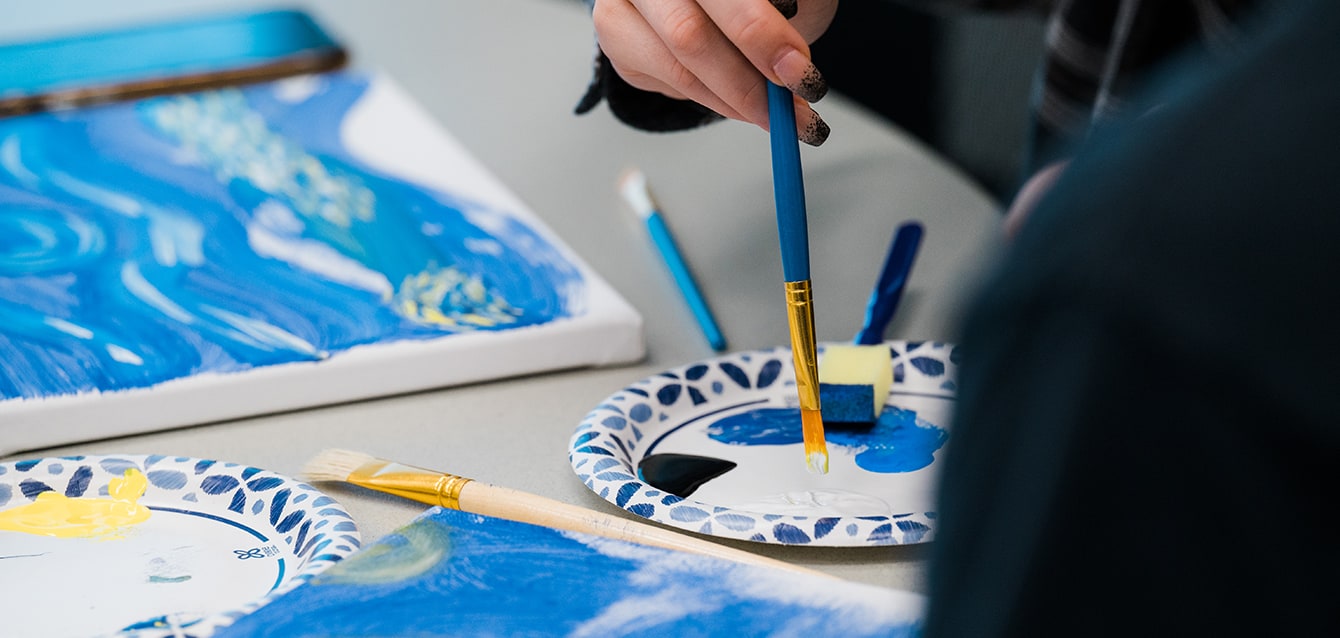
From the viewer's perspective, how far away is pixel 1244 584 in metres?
0.21

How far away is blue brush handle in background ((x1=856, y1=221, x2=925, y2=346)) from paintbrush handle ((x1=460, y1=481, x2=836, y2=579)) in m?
0.24

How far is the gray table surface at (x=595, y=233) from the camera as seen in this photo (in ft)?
2.01

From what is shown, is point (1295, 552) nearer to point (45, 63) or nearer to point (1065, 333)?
point (1065, 333)

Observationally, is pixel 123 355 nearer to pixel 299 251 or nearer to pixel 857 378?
pixel 299 251

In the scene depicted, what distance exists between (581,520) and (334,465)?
14 cm

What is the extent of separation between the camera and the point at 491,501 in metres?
0.52

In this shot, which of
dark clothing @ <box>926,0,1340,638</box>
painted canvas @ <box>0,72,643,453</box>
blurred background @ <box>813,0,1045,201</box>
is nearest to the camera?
dark clothing @ <box>926,0,1340,638</box>

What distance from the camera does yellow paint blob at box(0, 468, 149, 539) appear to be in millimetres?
530

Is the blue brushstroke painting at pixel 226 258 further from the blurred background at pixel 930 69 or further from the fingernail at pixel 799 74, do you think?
the blurred background at pixel 930 69

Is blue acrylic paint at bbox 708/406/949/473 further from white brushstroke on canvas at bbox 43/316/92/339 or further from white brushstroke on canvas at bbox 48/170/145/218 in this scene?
white brushstroke on canvas at bbox 48/170/145/218

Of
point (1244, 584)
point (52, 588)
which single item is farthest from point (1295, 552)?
point (52, 588)

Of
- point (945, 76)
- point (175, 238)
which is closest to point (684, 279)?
point (175, 238)

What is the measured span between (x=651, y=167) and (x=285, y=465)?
0.49 m

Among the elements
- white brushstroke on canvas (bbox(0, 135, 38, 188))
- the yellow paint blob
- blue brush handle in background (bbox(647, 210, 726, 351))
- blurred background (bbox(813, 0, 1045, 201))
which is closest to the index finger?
blue brush handle in background (bbox(647, 210, 726, 351))
